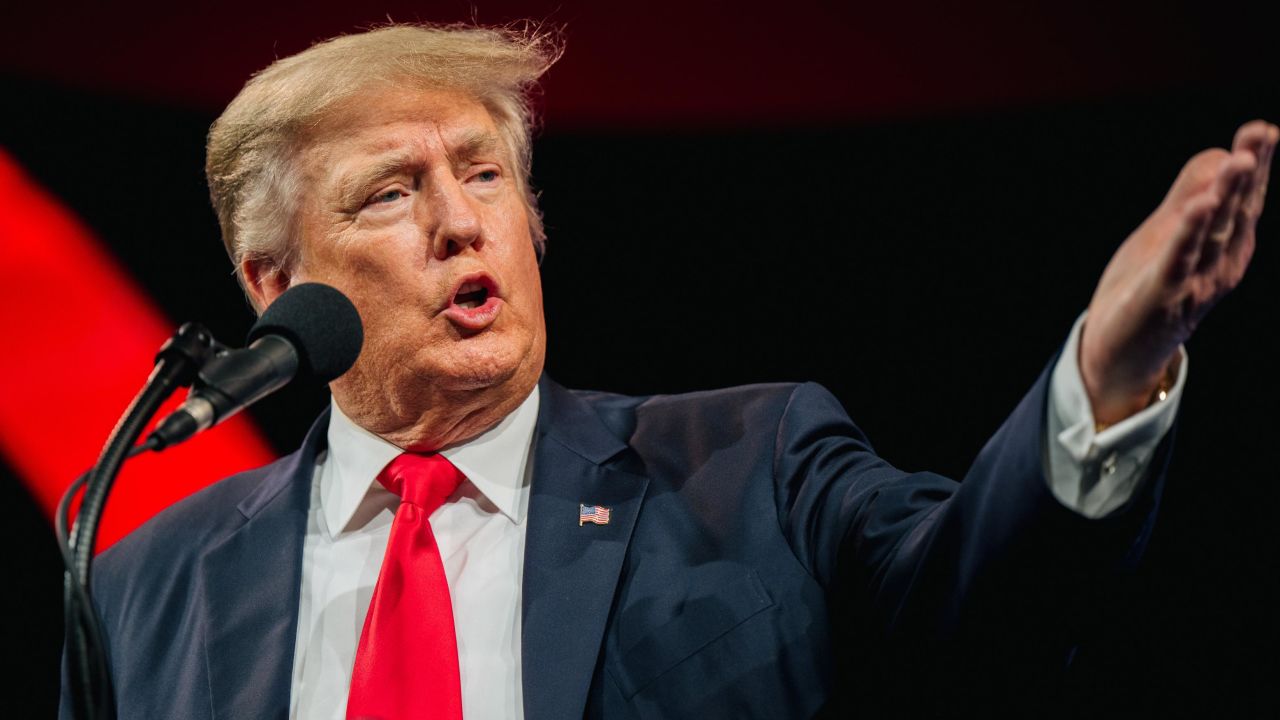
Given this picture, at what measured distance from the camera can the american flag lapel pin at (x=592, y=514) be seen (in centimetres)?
181

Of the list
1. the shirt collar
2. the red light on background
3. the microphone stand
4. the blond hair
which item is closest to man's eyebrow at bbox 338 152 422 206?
the blond hair

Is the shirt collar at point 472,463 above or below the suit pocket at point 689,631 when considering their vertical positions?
above

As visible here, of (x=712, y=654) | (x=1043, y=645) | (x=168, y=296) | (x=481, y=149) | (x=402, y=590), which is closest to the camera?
(x=1043, y=645)

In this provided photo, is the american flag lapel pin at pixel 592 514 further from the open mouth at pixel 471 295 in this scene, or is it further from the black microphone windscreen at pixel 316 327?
the black microphone windscreen at pixel 316 327

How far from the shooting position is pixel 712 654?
1.65 metres

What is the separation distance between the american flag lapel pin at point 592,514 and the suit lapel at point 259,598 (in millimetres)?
510

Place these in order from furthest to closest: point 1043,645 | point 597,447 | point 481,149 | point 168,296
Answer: point 168,296, point 481,149, point 597,447, point 1043,645

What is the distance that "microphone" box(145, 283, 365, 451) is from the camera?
3.78 feet

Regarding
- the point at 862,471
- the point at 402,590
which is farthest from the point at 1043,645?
the point at 402,590

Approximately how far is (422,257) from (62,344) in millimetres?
1523

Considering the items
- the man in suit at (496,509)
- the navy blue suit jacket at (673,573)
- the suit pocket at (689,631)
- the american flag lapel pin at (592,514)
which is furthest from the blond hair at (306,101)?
the suit pocket at (689,631)

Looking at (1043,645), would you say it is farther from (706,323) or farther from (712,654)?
(706,323)

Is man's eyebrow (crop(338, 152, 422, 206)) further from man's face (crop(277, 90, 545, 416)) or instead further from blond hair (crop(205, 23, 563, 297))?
blond hair (crop(205, 23, 563, 297))

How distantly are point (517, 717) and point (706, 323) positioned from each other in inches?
49.1
